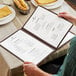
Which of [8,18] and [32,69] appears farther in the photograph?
[8,18]

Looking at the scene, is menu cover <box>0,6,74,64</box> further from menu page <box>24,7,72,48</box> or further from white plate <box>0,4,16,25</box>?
white plate <box>0,4,16,25</box>

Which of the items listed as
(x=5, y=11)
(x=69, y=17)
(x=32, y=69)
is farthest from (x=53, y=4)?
A: (x=32, y=69)

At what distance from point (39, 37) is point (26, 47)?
115mm

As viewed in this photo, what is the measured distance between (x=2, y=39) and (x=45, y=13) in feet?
1.02

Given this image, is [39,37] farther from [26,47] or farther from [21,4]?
[21,4]

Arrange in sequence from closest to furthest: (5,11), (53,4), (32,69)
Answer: (32,69) < (5,11) < (53,4)

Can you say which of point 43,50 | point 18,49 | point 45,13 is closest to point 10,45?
point 18,49

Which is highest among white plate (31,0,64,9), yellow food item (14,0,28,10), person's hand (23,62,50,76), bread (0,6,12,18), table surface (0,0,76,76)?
yellow food item (14,0,28,10)

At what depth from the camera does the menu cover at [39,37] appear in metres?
1.14

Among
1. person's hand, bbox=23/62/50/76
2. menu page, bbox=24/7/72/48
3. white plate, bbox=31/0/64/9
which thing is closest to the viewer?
person's hand, bbox=23/62/50/76

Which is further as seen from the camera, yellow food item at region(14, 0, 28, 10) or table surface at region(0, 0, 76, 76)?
yellow food item at region(14, 0, 28, 10)

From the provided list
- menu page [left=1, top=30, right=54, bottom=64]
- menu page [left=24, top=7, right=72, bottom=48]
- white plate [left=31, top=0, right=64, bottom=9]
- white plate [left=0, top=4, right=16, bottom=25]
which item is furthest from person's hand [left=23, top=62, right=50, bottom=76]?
white plate [left=31, top=0, right=64, bottom=9]

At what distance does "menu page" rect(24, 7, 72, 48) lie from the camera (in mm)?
1217

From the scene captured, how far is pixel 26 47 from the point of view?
116cm
